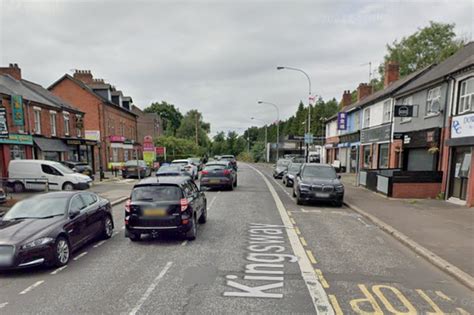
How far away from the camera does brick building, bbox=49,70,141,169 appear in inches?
1143

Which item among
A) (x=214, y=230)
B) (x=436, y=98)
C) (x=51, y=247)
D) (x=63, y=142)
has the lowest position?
(x=214, y=230)

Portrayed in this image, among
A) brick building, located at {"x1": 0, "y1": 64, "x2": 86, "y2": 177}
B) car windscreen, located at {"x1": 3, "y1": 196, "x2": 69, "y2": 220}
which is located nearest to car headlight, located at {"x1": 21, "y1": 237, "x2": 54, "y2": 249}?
car windscreen, located at {"x1": 3, "y1": 196, "x2": 69, "y2": 220}

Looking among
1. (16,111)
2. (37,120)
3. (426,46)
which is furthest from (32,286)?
(426,46)

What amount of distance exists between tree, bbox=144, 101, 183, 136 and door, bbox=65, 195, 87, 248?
80.2m

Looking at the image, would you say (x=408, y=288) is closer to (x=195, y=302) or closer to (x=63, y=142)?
(x=195, y=302)

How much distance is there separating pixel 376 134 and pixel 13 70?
1165 inches

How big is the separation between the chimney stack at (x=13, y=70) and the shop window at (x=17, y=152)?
819cm

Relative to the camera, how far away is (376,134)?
20.8 m

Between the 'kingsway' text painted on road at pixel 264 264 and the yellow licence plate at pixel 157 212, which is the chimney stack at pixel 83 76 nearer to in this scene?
the yellow licence plate at pixel 157 212

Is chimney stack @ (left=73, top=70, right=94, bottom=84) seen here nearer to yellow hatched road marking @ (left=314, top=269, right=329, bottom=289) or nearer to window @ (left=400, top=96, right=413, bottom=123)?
window @ (left=400, top=96, right=413, bottom=123)

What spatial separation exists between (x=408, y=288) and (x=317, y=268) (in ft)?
4.83

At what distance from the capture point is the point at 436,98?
44.3ft

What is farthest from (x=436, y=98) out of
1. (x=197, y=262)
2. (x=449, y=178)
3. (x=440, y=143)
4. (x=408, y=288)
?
(x=197, y=262)

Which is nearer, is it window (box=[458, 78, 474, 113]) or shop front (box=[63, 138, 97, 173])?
window (box=[458, 78, 474, 113])
